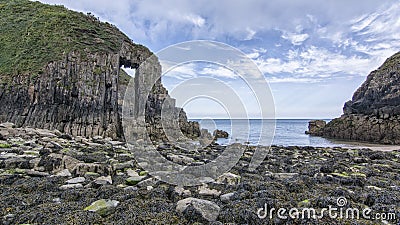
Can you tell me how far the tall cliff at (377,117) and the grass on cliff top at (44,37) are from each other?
3184cm

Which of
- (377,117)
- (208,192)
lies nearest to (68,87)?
(208,192)

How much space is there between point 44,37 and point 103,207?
3527cm

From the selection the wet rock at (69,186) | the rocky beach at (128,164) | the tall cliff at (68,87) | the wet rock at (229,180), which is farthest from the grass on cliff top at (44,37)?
the wet rock at (229,180)

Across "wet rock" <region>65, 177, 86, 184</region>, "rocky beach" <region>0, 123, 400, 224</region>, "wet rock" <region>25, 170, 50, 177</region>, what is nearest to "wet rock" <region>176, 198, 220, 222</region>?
"rocky beach" <region>0, 123, 400, 224</region>

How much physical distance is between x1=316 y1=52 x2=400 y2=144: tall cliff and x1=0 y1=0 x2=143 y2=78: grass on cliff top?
3184cm

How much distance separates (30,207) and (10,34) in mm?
40497

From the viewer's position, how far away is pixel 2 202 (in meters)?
4.37

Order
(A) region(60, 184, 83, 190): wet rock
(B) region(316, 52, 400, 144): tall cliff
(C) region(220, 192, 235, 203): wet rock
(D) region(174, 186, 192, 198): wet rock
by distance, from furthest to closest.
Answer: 1. (B) region(316, 52, 400, 144): tall cliff
2. (A) region(60, 184, 83, 190): wet rock
3. (D) region(174, 186, 192, 198): wet rock
4. (C) region(220, 192, 235, 203): wet rock

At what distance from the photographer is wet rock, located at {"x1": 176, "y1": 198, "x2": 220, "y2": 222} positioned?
3.99 m

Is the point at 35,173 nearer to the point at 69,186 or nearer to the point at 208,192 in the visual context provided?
the point at 69,186

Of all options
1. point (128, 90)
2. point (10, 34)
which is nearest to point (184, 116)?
point (128, 90)

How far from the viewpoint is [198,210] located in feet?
13.5

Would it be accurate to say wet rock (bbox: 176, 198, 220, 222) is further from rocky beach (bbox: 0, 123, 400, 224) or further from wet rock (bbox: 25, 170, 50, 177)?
wet rock (bbox: 25, 170, 50, 177)

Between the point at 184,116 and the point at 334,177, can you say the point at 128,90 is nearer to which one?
the point at 184,116
